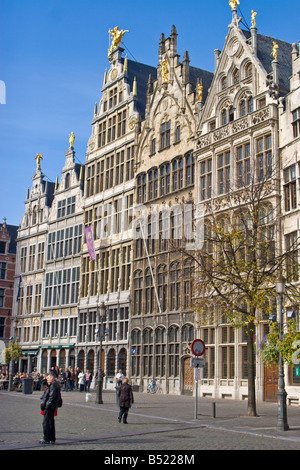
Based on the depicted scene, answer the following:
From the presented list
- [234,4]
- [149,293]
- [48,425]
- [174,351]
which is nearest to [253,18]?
[234,4]

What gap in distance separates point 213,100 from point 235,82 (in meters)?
2.10

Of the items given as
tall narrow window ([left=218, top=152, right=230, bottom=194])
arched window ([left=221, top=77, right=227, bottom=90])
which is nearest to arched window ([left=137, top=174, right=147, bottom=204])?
tall narrow window ([left=218, top=152, right=230, bottom=194])

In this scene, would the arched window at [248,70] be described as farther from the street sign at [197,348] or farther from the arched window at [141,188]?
the street sign at [197,348]

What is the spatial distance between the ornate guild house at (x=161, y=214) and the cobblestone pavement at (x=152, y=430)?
14.6ft

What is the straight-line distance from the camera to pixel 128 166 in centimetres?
4925

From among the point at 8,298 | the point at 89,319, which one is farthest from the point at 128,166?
the point at 8,298

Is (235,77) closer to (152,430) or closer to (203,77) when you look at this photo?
(203,77)

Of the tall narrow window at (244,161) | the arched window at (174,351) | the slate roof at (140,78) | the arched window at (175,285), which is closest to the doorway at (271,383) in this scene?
the arched window at (174,351)

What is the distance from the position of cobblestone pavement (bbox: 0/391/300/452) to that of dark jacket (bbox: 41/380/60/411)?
852 mm

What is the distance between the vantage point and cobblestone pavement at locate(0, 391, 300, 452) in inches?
559

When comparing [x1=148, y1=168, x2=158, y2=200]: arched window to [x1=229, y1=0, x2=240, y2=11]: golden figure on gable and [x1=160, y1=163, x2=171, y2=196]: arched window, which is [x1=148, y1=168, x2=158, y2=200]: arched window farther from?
[x1=229, y1=0, x2=240, y2=11]: golden figure on gable

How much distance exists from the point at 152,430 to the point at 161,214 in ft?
Result: 86.7

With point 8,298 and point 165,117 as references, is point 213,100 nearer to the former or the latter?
point 165,117

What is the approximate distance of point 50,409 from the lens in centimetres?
1426
